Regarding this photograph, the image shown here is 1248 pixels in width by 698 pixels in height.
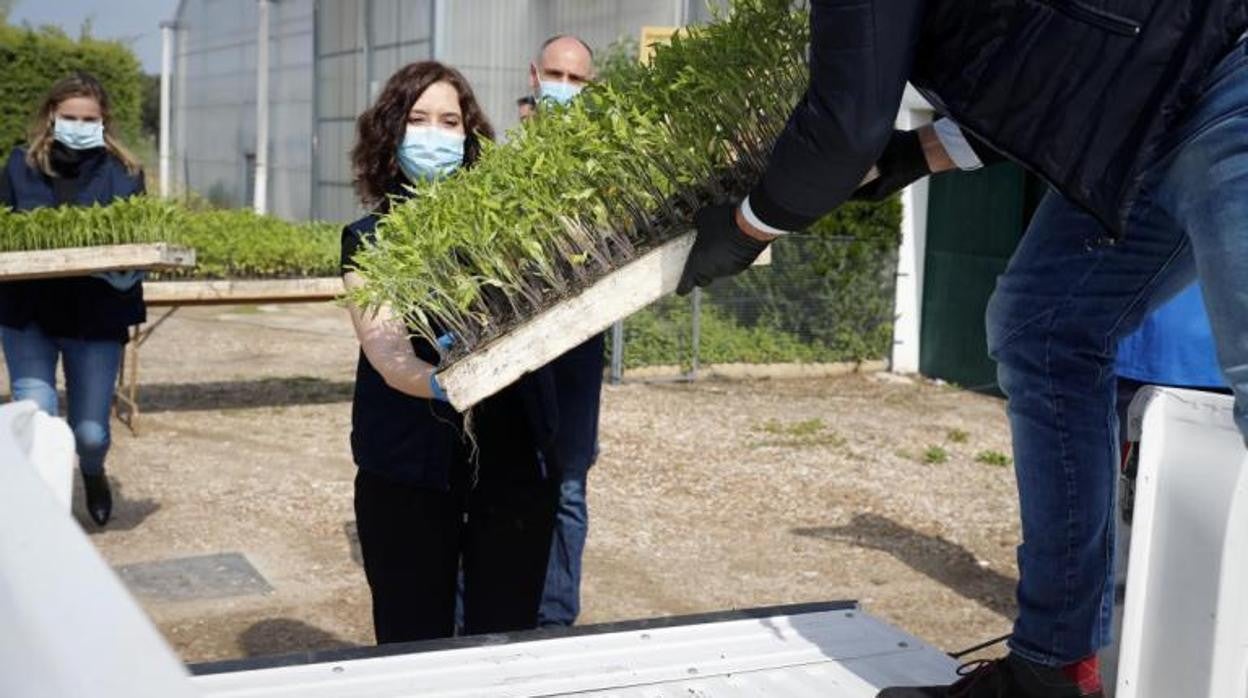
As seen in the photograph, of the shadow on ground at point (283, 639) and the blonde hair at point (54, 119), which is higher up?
the blonde hair at point (54, 119)

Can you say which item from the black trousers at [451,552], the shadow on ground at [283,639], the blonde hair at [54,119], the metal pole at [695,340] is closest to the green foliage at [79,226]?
the blonde hair at [54,119]

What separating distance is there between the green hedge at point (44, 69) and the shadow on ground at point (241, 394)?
12.7 meters

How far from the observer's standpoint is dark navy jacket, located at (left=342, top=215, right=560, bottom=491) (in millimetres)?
3758

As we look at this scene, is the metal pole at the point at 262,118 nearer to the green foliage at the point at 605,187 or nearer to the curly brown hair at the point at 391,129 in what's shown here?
the curly brown hair at the point at 391,129

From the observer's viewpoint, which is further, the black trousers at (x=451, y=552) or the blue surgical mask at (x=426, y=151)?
the blue surgical mask at (x=426, y=151)

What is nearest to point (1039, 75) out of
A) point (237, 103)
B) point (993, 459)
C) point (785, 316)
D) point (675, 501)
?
point (675, 501)

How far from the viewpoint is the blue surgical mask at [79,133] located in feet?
22.2

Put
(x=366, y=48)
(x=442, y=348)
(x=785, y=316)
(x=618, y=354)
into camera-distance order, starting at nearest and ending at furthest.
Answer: (x=442, y=348) → (x=618, y=354) → (x=785, y=316) → (x=366, y=48)

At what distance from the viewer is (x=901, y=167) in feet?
9.65

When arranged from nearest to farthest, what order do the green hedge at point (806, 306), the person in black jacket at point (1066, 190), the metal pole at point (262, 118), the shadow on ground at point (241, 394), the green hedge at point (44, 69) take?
the person in black jacket at point (1066, 190) → the shadow on ground at point (241, 394) → the green hedge at point (806, 306) → the metal pole at point (262, 118) → the green hedge at point (44, 69)

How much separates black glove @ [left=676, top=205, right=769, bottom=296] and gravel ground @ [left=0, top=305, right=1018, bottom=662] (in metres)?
3.41

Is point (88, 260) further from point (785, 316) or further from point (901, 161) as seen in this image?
point (785, 316)

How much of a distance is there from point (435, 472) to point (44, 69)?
929 inches

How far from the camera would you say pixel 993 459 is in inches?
389
